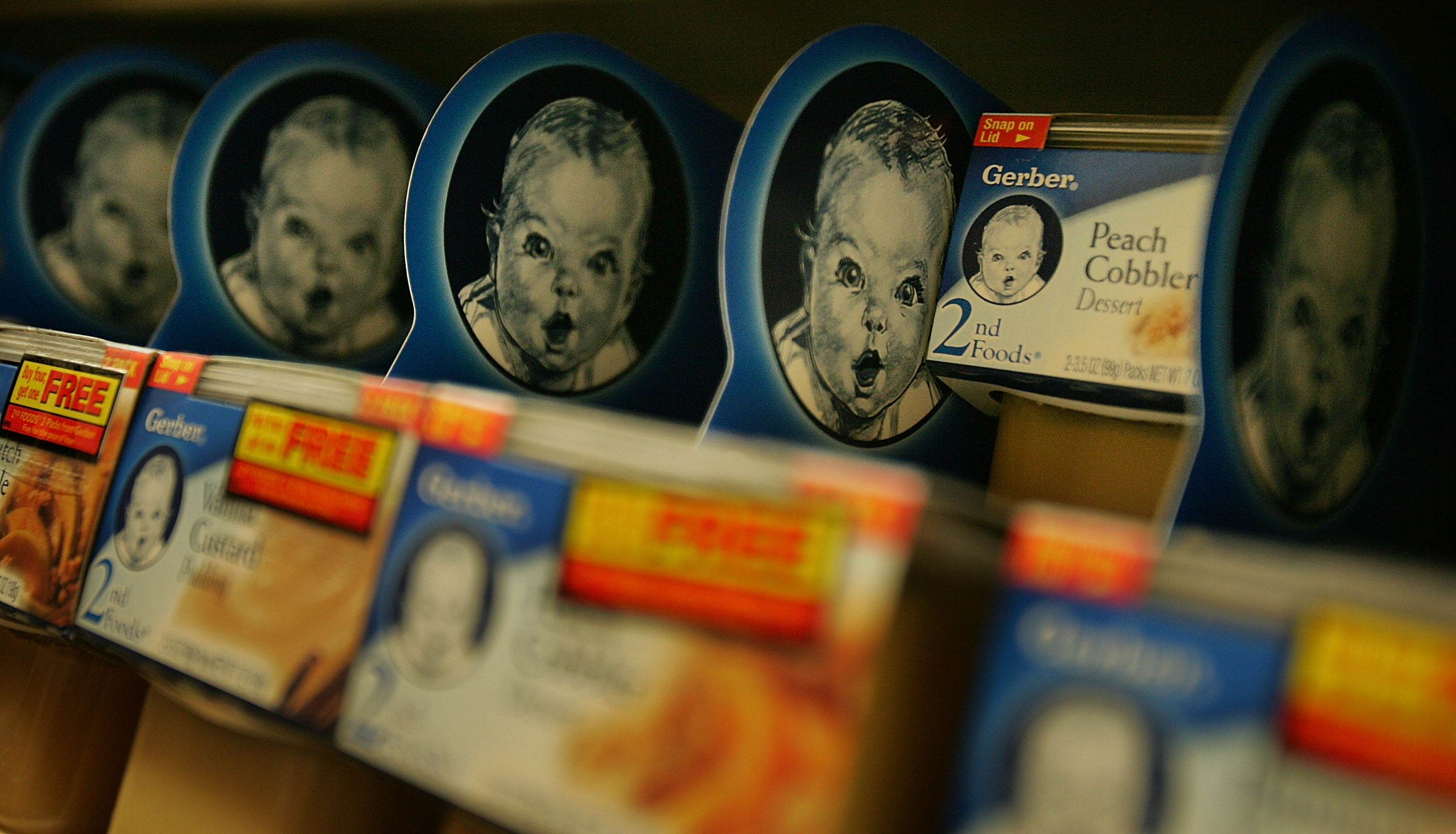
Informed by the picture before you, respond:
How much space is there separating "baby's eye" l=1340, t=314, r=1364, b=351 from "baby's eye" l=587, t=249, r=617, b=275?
2.09 feet

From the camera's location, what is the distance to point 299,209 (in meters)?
1.15

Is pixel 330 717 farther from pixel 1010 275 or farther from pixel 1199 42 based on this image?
pixel 1199 42

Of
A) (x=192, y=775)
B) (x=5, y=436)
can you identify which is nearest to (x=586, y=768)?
(x=192, y=775)

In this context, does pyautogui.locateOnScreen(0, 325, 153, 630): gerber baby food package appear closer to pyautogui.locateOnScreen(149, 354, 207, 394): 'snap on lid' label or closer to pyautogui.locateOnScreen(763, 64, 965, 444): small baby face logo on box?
pyautogui.locateOnScreen(149, 354, 207, 394): 'snap on lid' label

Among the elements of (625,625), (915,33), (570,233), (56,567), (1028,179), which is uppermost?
(915,33)

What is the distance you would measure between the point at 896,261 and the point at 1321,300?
0.34 meters

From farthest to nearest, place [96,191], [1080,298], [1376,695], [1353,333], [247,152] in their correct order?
[96,191], [247,152], [1080,298], [1353,333], [1376,695]

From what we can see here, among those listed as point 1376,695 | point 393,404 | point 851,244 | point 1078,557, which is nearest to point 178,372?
point 393,404

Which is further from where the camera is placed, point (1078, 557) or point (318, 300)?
point (318, 300)

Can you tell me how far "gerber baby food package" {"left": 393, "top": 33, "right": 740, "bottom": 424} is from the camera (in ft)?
3.04

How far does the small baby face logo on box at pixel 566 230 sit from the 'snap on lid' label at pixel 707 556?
453 millimetres

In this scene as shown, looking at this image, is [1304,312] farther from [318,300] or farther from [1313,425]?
[318,300]

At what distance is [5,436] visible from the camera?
2.81 ft

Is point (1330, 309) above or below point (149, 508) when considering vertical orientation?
above
